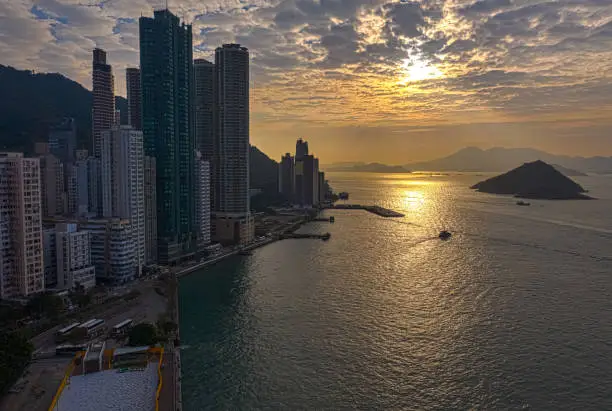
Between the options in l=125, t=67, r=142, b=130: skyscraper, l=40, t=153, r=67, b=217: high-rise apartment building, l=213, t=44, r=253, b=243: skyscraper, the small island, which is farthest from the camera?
the small island

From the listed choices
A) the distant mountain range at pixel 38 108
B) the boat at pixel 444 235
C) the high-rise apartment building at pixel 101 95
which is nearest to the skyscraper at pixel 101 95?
the high-rise apartment building at pixel 101 95

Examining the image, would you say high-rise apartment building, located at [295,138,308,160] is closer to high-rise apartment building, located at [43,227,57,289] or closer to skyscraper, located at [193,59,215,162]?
skyscraper, located at [193,59,215,162]

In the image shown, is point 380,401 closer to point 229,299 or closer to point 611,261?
point 229,299

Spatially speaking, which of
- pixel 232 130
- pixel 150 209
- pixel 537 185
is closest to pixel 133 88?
pixel 232 130

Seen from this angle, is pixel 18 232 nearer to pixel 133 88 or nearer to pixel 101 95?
pixel 133 88

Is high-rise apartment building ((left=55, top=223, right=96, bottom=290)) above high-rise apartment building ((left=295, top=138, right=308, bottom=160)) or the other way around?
the other way around

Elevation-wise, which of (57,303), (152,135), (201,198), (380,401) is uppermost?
(152,135)

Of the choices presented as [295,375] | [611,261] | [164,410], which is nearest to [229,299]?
[295,375]

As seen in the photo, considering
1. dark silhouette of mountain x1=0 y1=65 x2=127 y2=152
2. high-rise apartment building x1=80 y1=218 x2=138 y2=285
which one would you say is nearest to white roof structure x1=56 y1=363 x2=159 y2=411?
high-rise apartment building x1=80 y1=218 x2=138 y2=285
